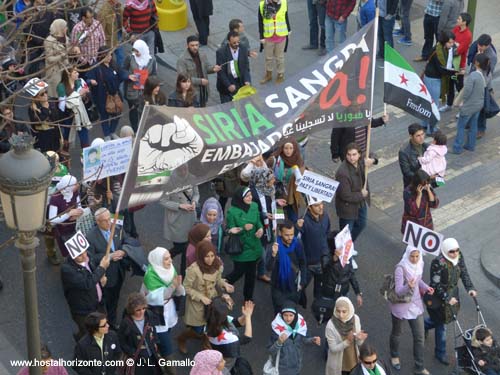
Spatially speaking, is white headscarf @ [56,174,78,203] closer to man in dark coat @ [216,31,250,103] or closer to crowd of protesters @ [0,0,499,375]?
crowd of protesters @ [0,0,499,375]

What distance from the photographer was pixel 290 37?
19.4 m

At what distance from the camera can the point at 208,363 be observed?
974 cm

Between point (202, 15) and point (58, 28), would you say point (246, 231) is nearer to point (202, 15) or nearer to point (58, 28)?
point (58, 28)

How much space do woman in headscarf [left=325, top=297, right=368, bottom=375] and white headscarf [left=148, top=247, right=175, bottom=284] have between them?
5.62ft

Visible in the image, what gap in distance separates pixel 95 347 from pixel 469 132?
782 cm

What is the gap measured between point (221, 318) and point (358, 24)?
8.90 meters

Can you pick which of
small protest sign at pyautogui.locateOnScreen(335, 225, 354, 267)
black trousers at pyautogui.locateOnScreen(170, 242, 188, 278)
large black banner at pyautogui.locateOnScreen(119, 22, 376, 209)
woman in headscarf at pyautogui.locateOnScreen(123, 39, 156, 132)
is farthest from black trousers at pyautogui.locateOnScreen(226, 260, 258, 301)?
woman in headscarf at pyautogui.locateOnScreen(123, 39, 156, 132)

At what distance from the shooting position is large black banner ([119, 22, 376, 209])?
32.6 ft

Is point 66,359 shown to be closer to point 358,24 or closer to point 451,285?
point 451,285

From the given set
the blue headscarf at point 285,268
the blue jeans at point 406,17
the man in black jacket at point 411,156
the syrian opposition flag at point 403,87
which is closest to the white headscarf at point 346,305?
the blue headscarf at point 285,268

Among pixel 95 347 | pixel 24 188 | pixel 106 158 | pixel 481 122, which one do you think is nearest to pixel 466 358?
pixel 95 347

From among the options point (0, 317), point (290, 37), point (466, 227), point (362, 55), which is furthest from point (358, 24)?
point (0, 317)

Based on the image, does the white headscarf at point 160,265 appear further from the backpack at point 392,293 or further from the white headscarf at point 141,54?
the white headscarf at point 141,54

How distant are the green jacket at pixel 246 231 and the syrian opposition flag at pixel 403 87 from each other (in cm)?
209
